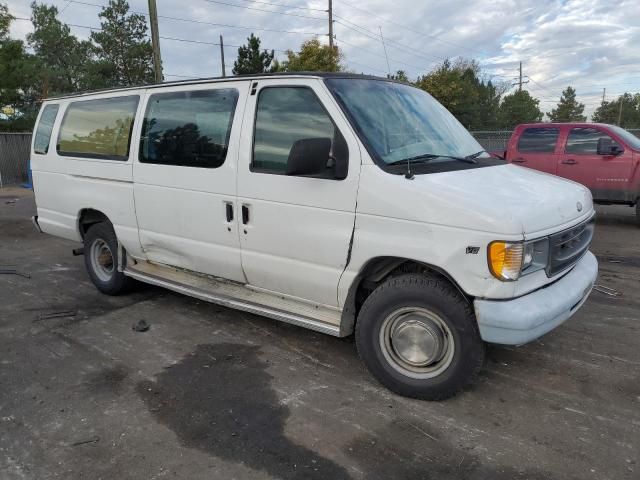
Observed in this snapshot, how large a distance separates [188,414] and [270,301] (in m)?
1.11

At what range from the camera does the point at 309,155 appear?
10.8 ft

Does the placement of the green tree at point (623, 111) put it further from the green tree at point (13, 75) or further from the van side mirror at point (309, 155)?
the van side mirror at point (309, 155)

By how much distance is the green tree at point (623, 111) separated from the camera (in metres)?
78.4

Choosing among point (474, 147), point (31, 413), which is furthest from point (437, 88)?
point (31, 413)

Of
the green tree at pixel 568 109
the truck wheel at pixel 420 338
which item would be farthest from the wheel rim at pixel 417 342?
the green tree at pixel 568 109

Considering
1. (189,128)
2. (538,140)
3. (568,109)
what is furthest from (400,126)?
(568,109)

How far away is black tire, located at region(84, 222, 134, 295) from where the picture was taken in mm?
5387

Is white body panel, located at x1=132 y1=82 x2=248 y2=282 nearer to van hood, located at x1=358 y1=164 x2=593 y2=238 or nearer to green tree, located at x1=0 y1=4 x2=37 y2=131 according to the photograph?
van hood, located at x1=358 y1=164 x2=593 y2=238

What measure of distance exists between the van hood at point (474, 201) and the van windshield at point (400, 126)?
0.21 m

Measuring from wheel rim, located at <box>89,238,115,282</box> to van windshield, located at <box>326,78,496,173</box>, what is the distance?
340 cm

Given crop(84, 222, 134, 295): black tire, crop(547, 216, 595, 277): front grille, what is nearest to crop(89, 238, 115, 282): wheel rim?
crop(84, 222, 134, 295): black tire

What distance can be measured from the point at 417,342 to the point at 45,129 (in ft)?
16.5

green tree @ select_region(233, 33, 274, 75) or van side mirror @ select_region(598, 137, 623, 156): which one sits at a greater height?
green tree @ select_region(233, 33, 274, 75)

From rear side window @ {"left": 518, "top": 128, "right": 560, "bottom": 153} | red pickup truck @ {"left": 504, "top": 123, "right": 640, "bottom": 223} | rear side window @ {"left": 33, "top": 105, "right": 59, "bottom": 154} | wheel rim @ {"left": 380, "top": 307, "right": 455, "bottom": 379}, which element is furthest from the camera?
rear side window @ {"left": 518, "top": 128, "right": 560, "bottom": 153}
